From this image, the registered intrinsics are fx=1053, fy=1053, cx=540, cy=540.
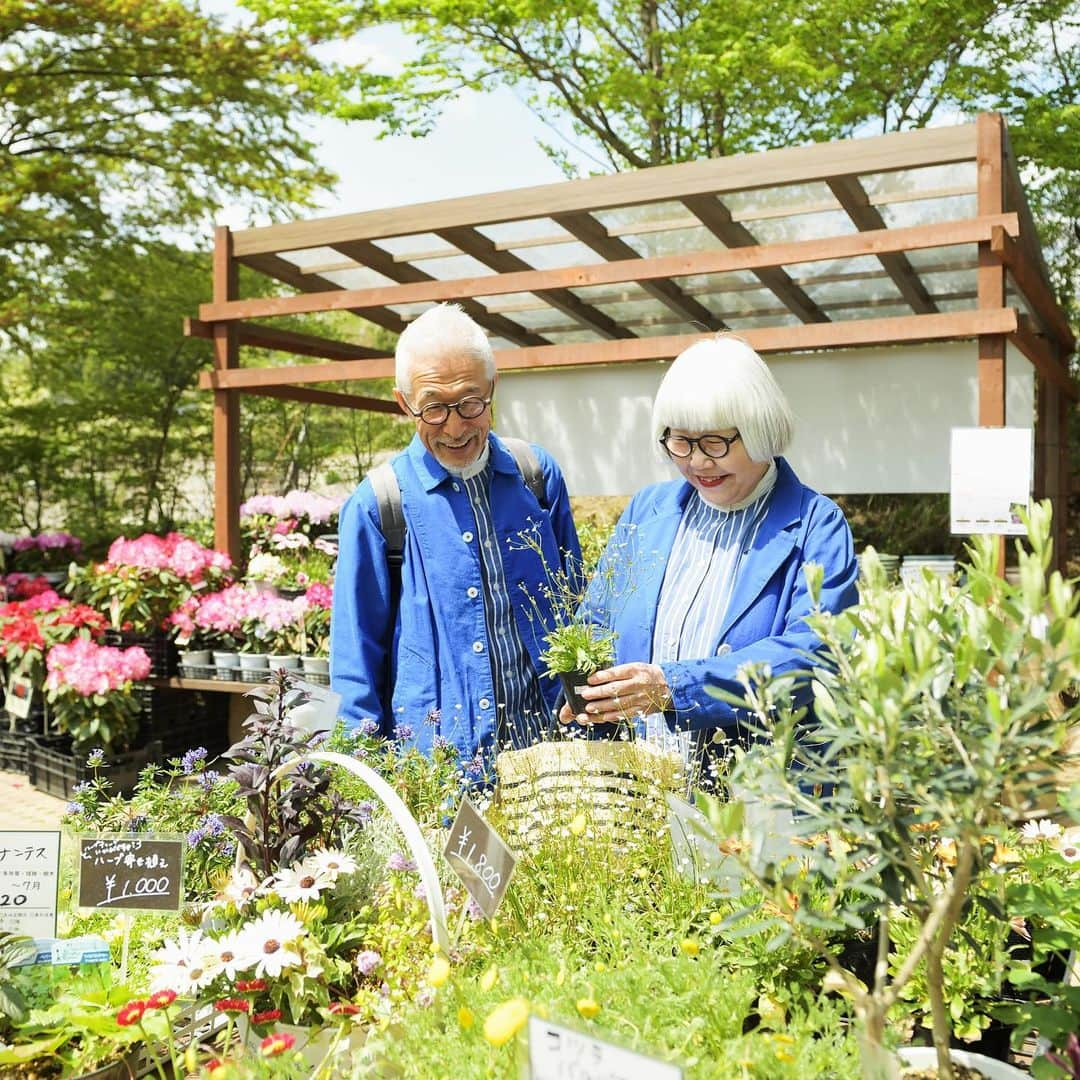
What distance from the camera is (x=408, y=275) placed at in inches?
253

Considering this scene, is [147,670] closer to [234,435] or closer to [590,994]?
[234,435]

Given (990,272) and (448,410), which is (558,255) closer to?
(990,272)

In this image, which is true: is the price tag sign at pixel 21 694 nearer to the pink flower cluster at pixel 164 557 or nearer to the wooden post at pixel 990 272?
the pink flower cluster at pixel 164 557

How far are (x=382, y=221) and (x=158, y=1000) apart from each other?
4989 mm

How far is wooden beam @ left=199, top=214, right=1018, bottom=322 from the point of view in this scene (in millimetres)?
4406

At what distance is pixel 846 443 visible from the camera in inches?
243

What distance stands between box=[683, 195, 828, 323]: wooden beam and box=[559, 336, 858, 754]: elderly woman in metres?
3.27

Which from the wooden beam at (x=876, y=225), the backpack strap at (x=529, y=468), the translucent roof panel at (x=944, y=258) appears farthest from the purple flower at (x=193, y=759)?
the translucent roof panel at (x=944, y=258)

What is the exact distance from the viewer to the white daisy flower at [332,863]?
1.41 meters

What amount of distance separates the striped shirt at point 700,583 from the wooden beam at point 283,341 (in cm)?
493

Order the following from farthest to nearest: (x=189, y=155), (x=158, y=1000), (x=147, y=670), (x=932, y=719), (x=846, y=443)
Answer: (x=189, y=155) < (x=846, y=443) < (x=147, y=670) < (x=158, y=1000) < (x=932, y=719)

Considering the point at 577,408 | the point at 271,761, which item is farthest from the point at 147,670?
the point at 271,761

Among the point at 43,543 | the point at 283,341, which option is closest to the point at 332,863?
the point at 283,341

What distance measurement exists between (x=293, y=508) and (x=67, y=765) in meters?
1.93
